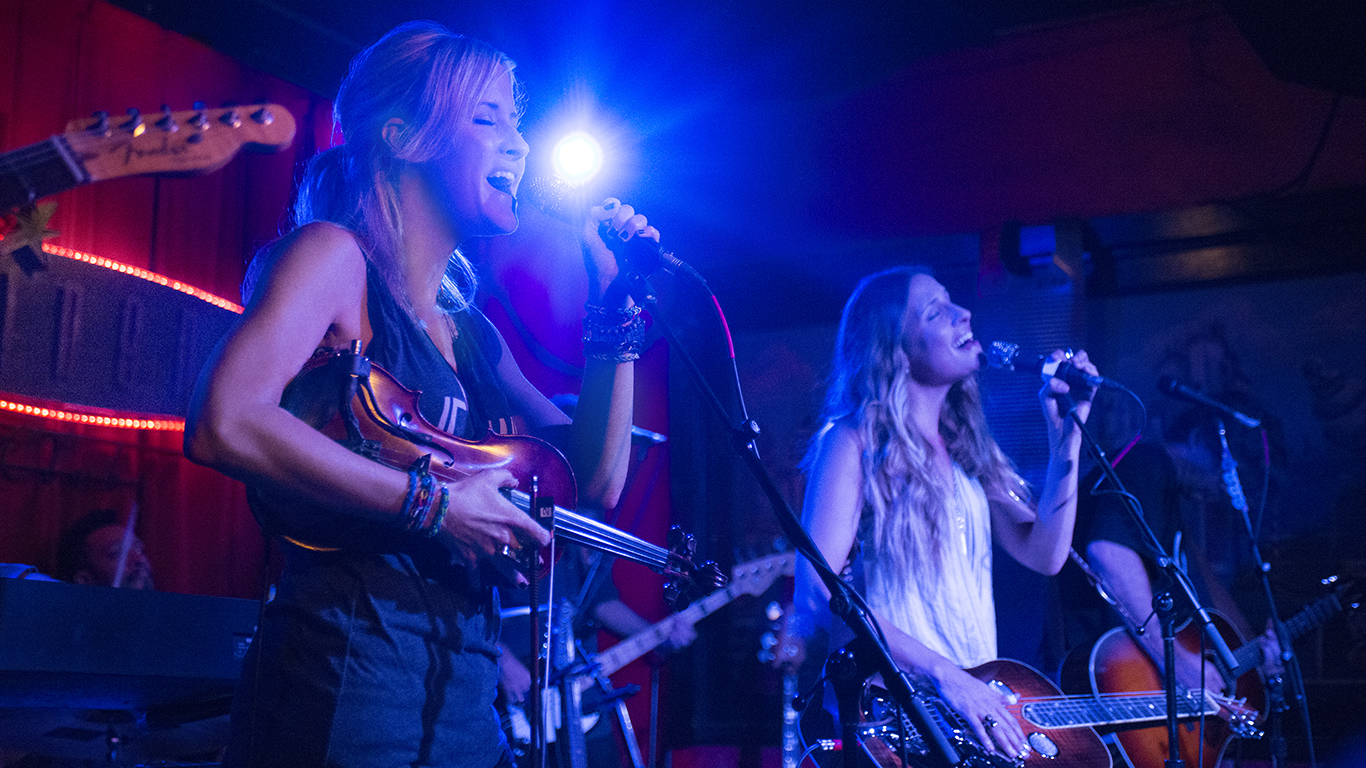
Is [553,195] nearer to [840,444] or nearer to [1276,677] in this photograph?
[840,444]

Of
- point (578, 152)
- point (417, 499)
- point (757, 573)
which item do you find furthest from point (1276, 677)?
point (417, 499)

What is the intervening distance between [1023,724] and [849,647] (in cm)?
133

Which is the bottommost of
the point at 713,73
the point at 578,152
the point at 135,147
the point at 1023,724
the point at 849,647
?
the point at 1023,724

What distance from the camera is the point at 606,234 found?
1.90 meters

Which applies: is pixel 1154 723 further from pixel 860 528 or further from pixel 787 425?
pixel 787 425

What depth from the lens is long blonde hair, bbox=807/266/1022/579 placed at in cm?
287

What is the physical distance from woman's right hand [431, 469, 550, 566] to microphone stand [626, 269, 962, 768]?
45cm

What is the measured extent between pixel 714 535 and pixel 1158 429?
2855 millimetres

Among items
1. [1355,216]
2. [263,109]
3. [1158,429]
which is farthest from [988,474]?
[1355,216]

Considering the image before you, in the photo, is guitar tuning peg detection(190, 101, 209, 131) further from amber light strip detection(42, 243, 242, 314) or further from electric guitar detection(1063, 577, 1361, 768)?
electric guitar detection(1063, 577, 1361, 768)

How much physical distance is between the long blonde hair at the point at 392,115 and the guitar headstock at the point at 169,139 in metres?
0.22

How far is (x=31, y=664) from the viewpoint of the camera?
2.03m

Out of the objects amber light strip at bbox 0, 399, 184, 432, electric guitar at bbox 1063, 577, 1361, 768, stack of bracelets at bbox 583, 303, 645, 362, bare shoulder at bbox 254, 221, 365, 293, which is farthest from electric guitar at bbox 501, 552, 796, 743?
bare shoulder at bbox 254, 221, 365, 293

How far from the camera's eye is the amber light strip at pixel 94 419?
4.64 meters
